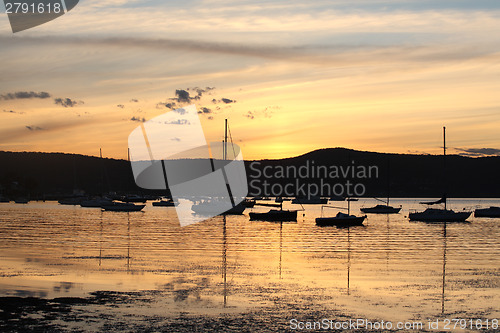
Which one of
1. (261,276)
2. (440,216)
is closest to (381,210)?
(440,216)

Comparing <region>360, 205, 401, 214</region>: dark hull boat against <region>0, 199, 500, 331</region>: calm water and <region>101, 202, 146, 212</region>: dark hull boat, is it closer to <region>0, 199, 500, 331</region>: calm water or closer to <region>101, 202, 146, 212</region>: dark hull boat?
<region>101, 202, 146, 212</region>: dark hull boat

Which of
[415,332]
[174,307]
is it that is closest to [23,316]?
[174,307]

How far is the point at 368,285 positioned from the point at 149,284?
11.3 meters

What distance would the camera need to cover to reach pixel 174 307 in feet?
79.4

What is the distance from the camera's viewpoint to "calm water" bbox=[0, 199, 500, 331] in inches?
942

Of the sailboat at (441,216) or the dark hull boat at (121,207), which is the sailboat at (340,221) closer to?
the sailboat at (441,216)

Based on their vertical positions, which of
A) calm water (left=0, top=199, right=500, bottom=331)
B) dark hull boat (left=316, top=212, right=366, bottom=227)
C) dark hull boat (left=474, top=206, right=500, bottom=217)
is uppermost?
dark hull boat (left=474, top=206, right=500, bottom=217)

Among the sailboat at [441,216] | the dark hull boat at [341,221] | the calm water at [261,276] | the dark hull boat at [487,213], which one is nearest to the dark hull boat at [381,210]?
the dark hull boat at [487,213]

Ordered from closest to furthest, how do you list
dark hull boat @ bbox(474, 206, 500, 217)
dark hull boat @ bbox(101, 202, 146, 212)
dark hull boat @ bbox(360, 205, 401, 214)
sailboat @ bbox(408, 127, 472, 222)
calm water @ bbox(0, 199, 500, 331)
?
1. calm water @ bbox(0, 199, 500, 331)
2. sailboat @ bbox(408, 127, 472, 222)
3. dark hull boat @ bbox(474, 206, 500, 217)
4. dark hull boat @ bbox(101, 202, 146, 212)
5. dark hull boat @ bbox(360, 205, 401, 214)

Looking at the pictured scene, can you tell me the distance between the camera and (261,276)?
1319 inches

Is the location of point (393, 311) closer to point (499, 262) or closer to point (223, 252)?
point (499, 262)

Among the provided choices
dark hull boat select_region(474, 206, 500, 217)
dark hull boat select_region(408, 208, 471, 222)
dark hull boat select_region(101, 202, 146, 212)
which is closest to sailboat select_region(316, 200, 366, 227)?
dark hull boat select_region(408, 208, 471, 222)

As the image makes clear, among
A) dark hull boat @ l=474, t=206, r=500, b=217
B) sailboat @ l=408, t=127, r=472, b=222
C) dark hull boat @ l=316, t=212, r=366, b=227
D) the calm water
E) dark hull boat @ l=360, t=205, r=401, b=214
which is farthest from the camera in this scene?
dark hull boat @ l=360, t=205, r=401, b=214

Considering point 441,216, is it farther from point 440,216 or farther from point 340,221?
point 340,221
